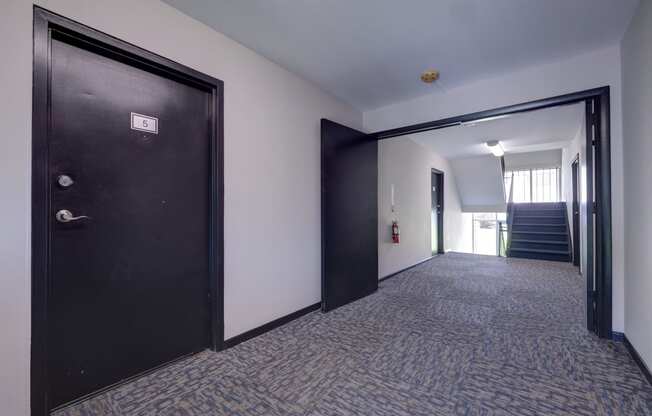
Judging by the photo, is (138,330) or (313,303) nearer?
(138,330)

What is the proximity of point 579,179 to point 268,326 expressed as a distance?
5.40 m

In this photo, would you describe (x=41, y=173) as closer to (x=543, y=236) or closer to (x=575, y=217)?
(x=575, y=217)

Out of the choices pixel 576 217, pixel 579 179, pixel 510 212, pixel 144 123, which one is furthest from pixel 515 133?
pixel 144 123

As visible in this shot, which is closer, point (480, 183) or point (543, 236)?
point (543, 236)

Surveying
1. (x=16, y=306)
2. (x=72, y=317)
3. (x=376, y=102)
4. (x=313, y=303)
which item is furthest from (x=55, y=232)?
(x=376, y=102)

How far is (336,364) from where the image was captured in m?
1.95

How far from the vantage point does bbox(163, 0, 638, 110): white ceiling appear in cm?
186

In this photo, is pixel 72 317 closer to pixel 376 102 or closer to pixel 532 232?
pixel 376 102

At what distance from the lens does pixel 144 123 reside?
1820mm

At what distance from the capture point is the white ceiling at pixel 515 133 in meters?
3.96

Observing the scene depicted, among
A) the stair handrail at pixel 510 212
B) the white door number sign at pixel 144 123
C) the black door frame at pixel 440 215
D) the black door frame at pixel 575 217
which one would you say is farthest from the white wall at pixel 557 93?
the stair handrail at pixel 510 212

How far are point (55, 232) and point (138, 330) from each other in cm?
76

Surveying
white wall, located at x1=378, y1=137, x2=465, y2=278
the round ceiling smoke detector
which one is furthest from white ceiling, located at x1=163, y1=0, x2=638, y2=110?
white wall, located at x1=378, y1=137, x2=465, y2=278

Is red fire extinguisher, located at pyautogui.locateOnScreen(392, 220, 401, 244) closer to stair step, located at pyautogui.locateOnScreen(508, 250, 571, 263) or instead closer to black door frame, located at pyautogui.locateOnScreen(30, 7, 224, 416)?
stair step, located at pyautogui.locateOnScreen(508, 250, 571, 263)
